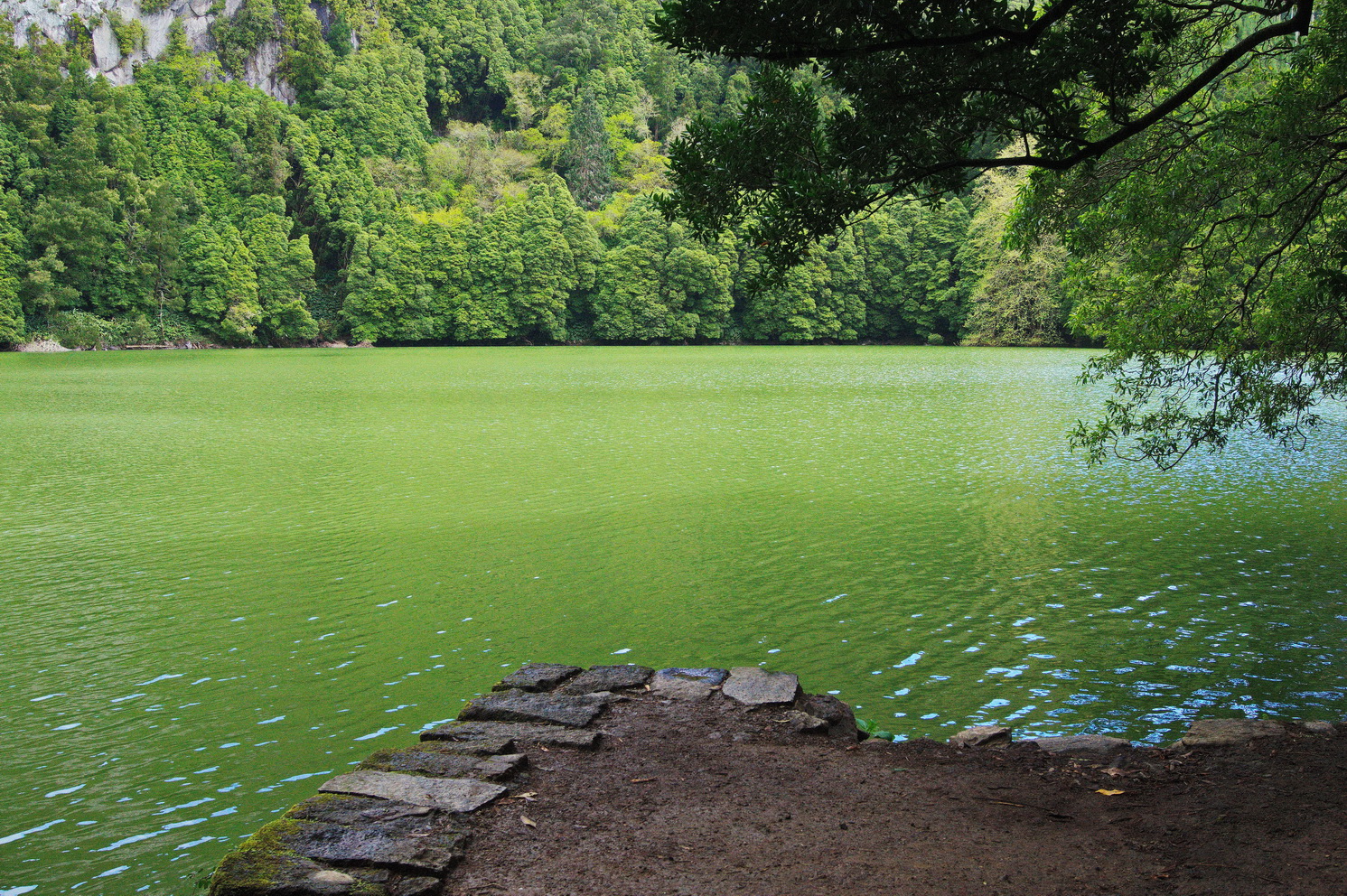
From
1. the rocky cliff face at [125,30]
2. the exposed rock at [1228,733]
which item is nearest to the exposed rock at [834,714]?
the exposed rock at [1228,733]

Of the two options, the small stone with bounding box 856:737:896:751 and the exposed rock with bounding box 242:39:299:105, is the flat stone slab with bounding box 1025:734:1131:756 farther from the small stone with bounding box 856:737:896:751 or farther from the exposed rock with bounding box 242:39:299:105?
the exposed rock with bounding box 242:39:299:105

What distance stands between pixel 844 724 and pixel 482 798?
95.5 inches

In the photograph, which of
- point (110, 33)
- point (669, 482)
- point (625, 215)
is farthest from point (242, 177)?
point (669, 482)

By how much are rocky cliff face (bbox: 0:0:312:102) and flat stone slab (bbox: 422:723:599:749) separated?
93.8 m

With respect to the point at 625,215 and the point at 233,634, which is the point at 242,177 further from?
the point at 233,634

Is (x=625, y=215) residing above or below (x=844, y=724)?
above

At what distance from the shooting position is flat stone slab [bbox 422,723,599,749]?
17.2 ft

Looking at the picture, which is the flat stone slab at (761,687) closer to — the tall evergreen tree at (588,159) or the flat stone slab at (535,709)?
the flat stone slab at (535,709)

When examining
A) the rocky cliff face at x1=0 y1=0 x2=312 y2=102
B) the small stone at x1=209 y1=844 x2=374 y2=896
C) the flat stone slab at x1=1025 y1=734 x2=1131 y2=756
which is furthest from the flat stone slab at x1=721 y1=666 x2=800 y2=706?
the rocky cliff face at x1=0 y1=0 x2=312 y2=102

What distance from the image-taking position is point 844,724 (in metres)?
5.77

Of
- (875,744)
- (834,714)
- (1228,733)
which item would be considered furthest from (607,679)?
(1228,733)

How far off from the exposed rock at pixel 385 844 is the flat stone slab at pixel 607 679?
2.10 m

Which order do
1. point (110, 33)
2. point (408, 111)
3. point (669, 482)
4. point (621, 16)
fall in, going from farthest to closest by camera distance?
point (621, 16) → point (408, 111) → point (110, 33) → point (669, 482)

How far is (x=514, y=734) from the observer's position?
535 cm
